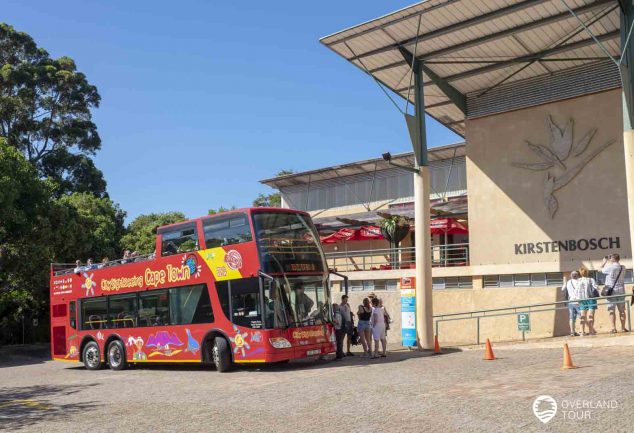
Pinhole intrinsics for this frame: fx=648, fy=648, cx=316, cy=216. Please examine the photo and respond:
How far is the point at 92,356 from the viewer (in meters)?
21.6

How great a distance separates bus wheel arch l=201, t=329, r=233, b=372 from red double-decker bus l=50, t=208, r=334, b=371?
0.03 m

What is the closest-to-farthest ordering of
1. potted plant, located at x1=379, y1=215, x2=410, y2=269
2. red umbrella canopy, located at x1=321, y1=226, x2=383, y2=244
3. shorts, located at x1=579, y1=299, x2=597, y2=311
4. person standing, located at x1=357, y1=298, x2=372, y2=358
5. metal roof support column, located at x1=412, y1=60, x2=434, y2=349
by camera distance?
shorts, located at x1=579, y1=299, x2=597, y2=311 < person standing, located at x1=357, y1=298, x2=372, y2=358 < metal roof support column, located at x1=412, y1=60, x2=434, y2=349 < potted plant, located at x1=379, y1=215, x2=410, y2=269 < red umbrella canopy, located at x1=321, y1=226, x2=383, y2=244

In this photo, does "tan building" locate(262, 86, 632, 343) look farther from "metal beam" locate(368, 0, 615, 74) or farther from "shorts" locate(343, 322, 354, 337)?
"shorts" locate(343, 322, 354, 337)

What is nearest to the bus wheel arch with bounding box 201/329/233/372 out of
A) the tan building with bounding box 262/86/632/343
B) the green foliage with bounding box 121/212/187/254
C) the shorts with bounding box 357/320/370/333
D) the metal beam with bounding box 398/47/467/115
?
the shorts with bounding box 357/320/370/333

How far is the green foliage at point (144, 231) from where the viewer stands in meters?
48.8

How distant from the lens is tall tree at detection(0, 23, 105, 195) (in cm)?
4556

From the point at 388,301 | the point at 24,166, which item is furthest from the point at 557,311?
the point at 24,166

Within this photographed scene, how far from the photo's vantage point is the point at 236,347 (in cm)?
1659

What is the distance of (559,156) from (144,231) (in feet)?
122

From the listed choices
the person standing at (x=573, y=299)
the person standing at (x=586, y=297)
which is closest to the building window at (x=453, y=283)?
the person standing at (x=573, y=299)

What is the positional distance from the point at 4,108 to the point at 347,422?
140 ft

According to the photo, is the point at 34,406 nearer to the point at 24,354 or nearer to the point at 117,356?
the point at 117,356

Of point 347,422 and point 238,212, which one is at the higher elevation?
point 238,212

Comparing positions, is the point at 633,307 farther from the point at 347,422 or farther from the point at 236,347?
the point at 347,422
